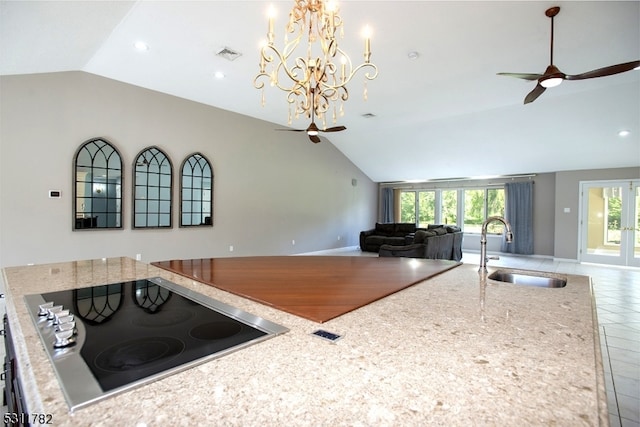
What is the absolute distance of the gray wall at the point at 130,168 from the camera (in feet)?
14.0

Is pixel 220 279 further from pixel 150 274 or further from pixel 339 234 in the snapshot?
pixel 339 234

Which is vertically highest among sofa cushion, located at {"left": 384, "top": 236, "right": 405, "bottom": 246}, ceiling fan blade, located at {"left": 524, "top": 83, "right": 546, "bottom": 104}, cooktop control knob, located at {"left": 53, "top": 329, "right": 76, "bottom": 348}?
ceiling fan blade, located at {"left": 524, "top": 83, "right": 546, "bottom": 104}

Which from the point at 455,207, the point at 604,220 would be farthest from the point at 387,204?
the point at 604,220

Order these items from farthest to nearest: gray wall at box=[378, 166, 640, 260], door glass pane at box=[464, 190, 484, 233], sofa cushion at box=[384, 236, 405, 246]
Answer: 1. door glass pane at box=[464, 190, 484, 233]
2. sofa cushion at box=[384, 236, 405, 246]
3. gray wall at box=[378, 166, 640, 260]

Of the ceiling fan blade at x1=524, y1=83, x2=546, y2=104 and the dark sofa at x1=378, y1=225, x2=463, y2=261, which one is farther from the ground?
the ceiling fan blade at x1=524, y1=83, x2=546, y2=104

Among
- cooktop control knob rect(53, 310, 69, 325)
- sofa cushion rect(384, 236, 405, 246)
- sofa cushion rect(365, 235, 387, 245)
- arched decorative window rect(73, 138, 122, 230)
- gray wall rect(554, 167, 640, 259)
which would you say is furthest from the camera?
sofa cushion rect(365, 235, 387, 245)

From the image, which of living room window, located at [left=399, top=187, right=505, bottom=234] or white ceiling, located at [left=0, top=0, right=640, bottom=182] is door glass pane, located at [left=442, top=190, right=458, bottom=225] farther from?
white ceiling, located at [left=0, top=0, right=640, bottom=182]

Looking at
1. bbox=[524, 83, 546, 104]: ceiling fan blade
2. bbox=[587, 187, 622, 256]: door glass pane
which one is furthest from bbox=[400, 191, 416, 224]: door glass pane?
bbox=[524, 83, 546, 104]: ceiling fan blade

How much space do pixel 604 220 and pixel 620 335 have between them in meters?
5.59

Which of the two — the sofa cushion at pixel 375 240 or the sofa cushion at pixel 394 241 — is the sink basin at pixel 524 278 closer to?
the sofa cushion at pixel 394 241

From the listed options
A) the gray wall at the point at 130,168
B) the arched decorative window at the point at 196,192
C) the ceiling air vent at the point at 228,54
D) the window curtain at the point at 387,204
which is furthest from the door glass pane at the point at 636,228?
the arched decorative window at the point at 196,192

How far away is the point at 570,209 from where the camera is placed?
7.80 meters

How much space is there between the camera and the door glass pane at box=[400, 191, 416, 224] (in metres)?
10.7

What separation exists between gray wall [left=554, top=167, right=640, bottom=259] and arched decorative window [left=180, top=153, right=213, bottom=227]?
830 centimetres
